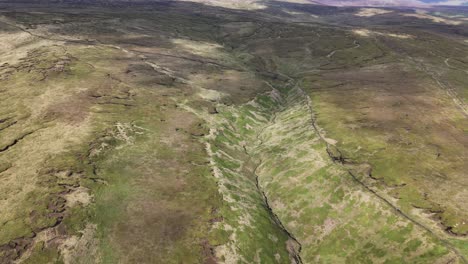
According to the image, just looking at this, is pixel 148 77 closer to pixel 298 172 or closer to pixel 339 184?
pixel 298 172

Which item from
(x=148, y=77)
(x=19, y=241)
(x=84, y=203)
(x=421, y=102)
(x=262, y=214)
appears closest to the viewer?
(x=19, y=241)

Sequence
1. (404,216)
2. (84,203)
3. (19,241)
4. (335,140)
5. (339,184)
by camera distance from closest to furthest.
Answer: (19,241) < (84,203) < (404,216) < (339,184) < (335,140)

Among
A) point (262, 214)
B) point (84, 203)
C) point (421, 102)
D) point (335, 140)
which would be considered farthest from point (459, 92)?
point (84, 203)

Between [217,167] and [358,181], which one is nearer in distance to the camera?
[358,181]

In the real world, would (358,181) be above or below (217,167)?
below

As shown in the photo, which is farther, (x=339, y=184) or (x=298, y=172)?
(x=298, y=172)

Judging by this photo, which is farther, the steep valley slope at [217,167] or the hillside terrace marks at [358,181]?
the hillside terrace marks at [358,181]

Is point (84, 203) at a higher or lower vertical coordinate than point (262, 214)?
higher
